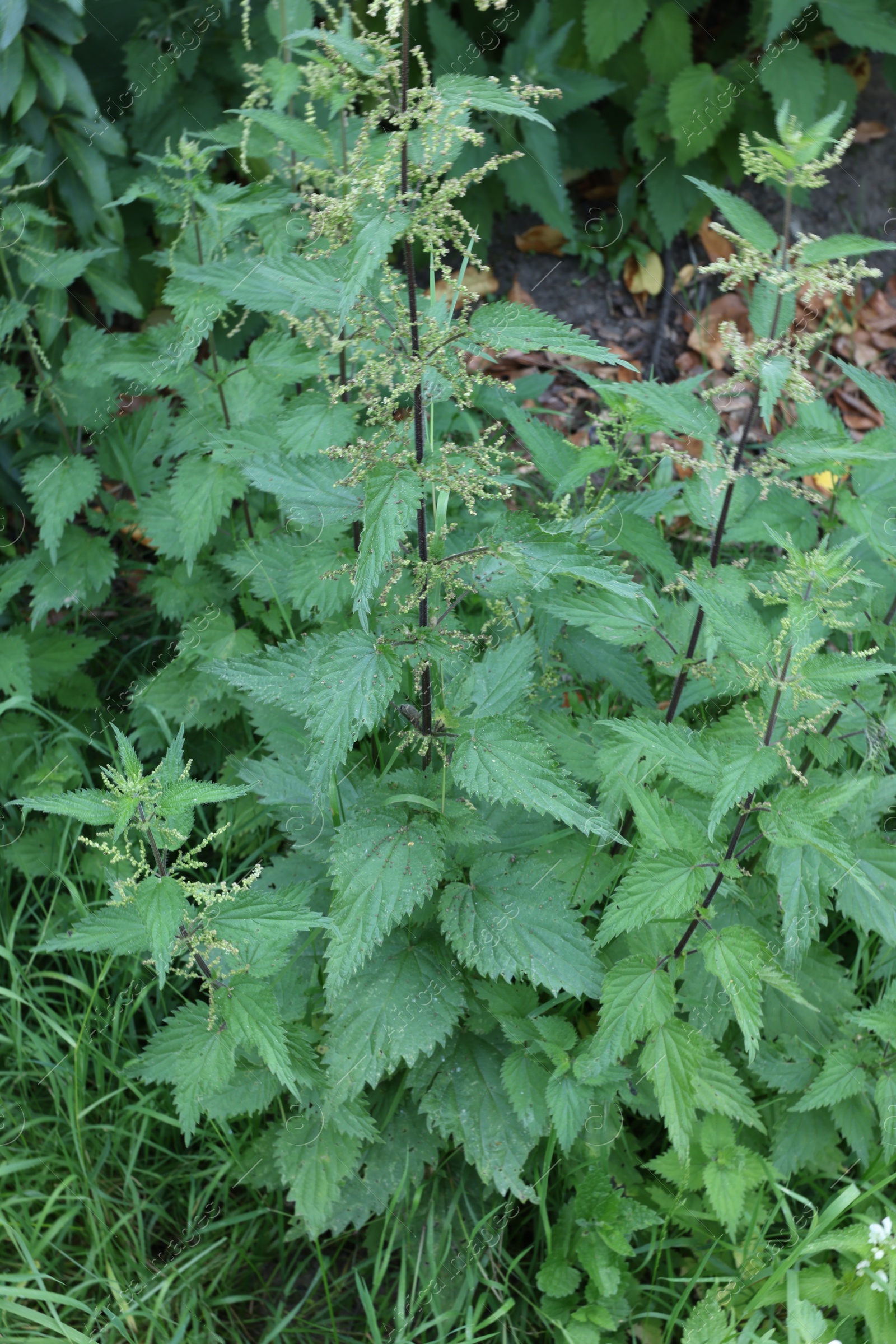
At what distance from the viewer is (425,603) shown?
175 cm

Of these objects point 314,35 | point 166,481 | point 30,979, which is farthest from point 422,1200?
point 314,35

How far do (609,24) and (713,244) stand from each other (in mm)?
994

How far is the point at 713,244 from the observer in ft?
13.7

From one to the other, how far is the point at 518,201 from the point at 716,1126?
10.2ft

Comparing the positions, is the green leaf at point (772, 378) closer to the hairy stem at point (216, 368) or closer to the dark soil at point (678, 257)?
the hairy stem at point (216, 368)

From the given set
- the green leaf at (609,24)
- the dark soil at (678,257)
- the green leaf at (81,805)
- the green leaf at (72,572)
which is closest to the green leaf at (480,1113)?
the green leaf at (81,805)

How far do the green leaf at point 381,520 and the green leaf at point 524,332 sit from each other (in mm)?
247

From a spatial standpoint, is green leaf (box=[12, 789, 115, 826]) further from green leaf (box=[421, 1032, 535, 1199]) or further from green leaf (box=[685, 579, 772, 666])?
green leaf (box=[685, 579, 772, 666])

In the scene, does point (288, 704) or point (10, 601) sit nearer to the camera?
point (288, 704)

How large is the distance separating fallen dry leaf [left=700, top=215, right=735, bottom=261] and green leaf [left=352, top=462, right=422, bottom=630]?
3129 mm

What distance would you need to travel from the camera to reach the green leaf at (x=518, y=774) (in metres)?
1.60

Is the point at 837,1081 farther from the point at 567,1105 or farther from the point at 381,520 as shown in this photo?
the point at 381,520

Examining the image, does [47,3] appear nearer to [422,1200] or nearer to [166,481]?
[166,481]

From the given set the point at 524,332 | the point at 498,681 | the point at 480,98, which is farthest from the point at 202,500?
the point at 480,98
